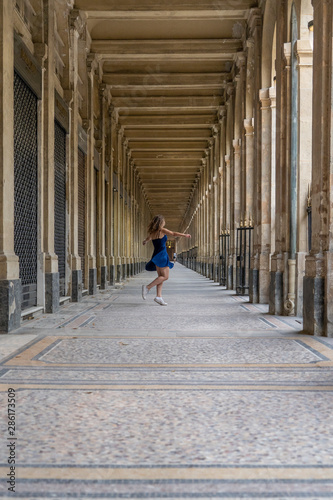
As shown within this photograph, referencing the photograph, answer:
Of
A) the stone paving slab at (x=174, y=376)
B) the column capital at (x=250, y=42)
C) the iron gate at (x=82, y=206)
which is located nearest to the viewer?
the stone paving slab at (x=174, y=376)

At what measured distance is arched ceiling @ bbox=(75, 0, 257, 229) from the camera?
41.0ft

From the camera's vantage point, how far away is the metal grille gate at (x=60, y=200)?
35.2 ft

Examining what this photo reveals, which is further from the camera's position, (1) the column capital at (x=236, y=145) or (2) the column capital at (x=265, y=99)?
(1) the column capital at (x=236, y=145)

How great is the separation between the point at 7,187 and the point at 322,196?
3.75 metres

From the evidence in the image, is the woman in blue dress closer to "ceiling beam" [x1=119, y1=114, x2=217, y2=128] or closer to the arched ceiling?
the arched ceiling

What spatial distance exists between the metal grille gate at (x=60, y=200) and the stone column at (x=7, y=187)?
3660 millimetres

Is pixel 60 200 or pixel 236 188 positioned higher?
pixel 236 188

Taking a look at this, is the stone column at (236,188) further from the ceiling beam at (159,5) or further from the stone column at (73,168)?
the stone column at (73,168)

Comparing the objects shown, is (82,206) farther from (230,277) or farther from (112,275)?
(112,275)

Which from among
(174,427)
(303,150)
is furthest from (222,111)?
(174,427)

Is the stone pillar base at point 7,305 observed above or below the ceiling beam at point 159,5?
below

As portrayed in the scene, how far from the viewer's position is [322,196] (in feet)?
21.2

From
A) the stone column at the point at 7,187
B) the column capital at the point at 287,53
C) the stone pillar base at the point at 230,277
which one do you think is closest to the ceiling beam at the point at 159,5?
the column capital at the point at 287,53

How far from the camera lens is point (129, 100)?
779 inches
